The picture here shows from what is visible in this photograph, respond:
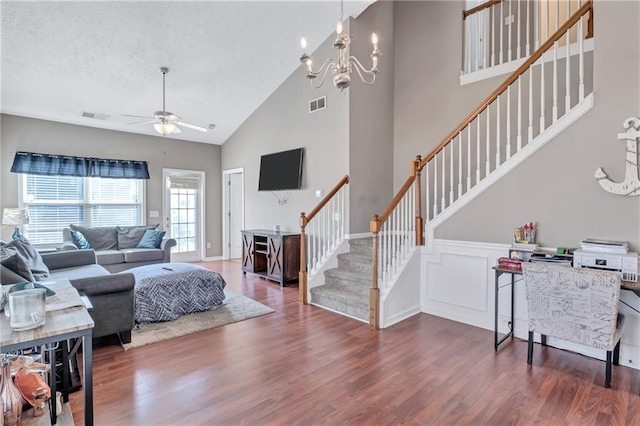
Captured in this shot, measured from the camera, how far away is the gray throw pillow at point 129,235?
20.3 ft

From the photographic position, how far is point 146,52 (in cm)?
473

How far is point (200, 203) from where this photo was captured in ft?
25.8

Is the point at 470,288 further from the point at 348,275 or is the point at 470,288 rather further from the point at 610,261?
the point at 348,275

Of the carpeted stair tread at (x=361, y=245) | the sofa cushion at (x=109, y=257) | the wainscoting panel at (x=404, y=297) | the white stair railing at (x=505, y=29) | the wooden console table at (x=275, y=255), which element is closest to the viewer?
the wainscoting panel at (x=404, y=297)

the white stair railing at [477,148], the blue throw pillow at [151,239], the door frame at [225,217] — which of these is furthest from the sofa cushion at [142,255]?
the white stair railing at [477,148]

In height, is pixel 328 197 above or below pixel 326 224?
above

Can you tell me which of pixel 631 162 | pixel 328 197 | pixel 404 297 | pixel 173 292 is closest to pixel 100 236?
pixel 173 292

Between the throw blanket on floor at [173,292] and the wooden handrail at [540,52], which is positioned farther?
the throw blanket on floor at [173,292]

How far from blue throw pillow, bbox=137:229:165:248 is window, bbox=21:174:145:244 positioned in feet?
3.09

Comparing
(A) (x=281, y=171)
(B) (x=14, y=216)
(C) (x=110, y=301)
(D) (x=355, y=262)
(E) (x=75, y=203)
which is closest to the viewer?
(C) (x=110, y=301)

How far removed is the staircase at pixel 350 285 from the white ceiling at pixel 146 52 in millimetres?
3332

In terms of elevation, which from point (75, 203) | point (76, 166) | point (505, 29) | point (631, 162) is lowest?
point (75, 203)

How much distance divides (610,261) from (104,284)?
431 cm

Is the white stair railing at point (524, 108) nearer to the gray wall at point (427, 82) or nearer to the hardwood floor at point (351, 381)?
the gray wall at point (427, 82)
